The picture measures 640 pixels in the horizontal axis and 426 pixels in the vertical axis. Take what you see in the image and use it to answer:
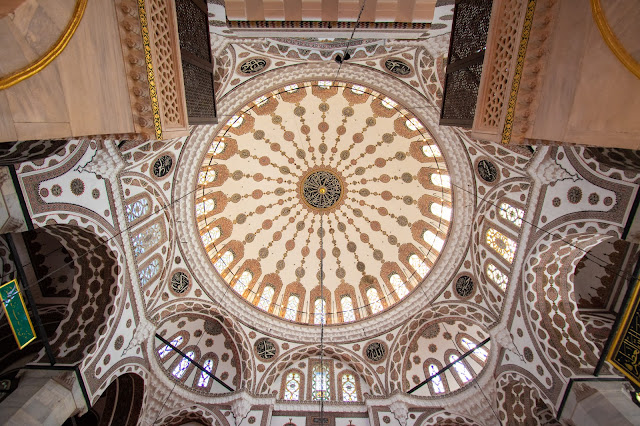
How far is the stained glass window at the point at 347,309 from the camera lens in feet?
37.2

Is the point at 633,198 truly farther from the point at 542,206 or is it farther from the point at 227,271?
the point at 227,271

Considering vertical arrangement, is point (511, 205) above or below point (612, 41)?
below

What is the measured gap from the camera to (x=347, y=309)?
1166cm

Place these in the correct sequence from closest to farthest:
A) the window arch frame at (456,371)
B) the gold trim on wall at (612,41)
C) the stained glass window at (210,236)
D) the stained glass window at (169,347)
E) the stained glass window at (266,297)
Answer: the gold trim on wall at (612,41), the stained glass window at (169,347), the window arch frame at (456,371), the stained glass window at (210,236), the stained glass window at (266,297)

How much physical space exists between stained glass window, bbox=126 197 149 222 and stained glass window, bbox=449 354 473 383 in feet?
29.3

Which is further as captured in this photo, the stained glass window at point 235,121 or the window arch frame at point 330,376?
the window arch frame at point 330,376

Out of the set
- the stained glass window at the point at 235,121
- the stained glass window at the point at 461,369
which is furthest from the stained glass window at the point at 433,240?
the stained glass window at the point at 235,121

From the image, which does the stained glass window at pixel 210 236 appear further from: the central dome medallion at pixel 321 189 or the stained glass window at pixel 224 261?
the central dome medallion at pixel 321 189

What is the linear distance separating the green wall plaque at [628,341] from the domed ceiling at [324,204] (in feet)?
18.2

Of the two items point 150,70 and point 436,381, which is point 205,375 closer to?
point 436,381

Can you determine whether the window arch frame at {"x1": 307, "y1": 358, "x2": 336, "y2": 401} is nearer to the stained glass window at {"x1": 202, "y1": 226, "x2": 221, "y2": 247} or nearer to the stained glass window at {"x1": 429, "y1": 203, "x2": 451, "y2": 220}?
the stained glass window at {"x1": 202, "y1": 226, "x2": 221, "y2": 247}

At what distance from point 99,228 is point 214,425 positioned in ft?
19.5

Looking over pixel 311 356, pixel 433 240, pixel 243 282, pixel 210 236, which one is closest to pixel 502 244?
pixel 433 240

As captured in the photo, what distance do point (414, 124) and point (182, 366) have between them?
935cm
